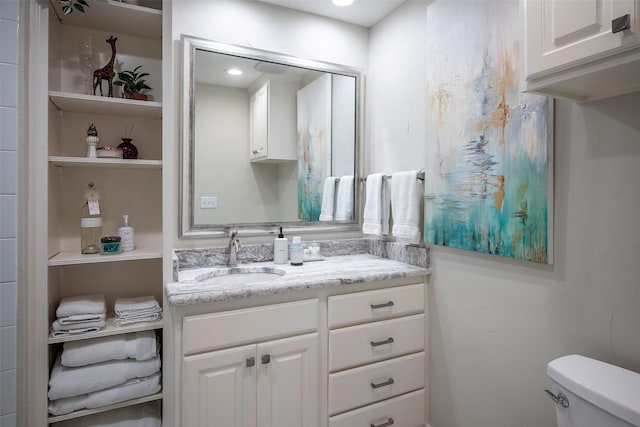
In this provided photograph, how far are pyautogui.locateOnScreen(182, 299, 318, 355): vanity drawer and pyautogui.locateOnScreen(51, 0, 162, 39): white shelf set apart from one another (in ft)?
4.33

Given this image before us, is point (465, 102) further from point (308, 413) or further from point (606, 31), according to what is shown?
point (308, 413)

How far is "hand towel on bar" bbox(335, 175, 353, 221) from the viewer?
228 cm

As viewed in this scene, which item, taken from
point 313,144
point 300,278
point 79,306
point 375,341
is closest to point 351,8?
point 313,144

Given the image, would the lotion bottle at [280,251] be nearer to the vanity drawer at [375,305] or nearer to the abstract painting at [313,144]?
the abstract painting at [313,144]

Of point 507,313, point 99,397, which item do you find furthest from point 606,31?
point 99,397

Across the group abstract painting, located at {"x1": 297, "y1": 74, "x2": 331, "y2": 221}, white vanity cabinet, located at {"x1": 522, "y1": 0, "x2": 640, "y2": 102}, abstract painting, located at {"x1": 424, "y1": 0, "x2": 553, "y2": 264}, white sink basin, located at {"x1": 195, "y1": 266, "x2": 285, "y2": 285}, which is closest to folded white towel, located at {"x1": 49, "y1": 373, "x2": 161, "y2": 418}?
white sink basin, located at {"x1": 195, "y1": 266, "x2": 285, "y2": 285}

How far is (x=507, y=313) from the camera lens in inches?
57.8

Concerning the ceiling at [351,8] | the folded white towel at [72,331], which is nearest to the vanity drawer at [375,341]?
the folded white towel at [72,331]

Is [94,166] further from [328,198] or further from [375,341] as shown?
[375,341]

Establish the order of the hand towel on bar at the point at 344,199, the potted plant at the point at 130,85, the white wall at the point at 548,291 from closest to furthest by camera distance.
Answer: the white wall at the point at 548,291, the potted plant at the point at 130,85, the hand towel on bar at the point at 344,199

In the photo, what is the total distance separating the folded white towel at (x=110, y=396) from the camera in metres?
1.43

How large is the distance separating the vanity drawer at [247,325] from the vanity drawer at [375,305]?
4.2 inches

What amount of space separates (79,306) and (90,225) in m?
0.35

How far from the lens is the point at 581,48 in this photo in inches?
36.0
